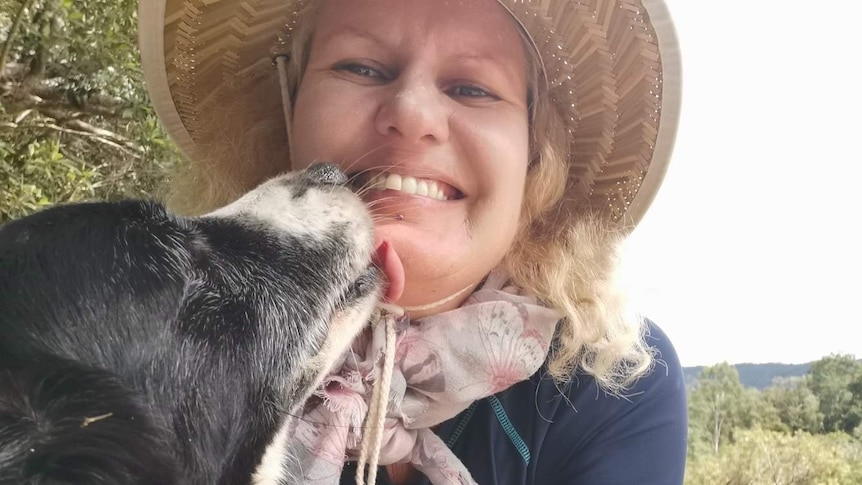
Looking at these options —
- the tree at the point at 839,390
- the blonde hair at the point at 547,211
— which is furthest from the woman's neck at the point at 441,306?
the tree at the point at 839,390

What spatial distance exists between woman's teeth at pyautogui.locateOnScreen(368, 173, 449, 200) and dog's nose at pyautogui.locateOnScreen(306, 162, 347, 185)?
0.22 ft

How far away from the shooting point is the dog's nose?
1.38 metres

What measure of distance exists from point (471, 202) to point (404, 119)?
0.23 meters

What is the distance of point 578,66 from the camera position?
65.1 inches

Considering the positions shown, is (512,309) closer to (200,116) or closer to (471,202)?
(471,202)

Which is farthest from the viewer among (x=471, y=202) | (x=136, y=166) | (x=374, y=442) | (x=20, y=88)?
(x=136, y=166)

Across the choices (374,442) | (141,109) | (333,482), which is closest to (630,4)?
(374,442)

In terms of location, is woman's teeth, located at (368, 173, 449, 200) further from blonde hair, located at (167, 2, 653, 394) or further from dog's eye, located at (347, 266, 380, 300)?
blonde hair, located at (167, 2, 653, 394)

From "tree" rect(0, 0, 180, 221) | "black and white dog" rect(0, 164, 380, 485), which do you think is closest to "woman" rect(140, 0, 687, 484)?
"black and white dog" rect(0, 164, 380, 485)

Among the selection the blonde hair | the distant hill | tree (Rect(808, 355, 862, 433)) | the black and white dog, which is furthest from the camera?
the distant hill

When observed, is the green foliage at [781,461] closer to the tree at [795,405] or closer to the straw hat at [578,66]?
the tree at [795,405]

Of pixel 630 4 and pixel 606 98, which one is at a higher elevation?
pixel 630 4

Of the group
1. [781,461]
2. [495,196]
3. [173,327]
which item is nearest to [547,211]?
[495,196]

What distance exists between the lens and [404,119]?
1.36 metres
